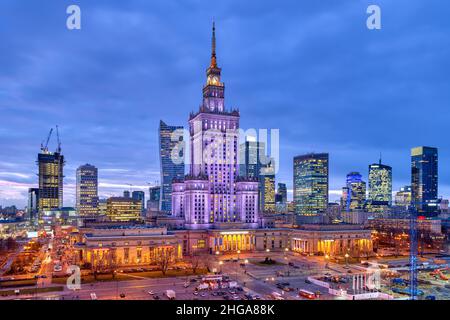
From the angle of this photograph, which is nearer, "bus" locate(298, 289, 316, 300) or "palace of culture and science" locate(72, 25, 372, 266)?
"bus" locate(298, 289, 316, 300)

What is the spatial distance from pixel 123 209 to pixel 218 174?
305 feet

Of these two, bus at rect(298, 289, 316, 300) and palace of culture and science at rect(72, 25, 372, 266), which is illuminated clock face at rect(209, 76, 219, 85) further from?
bus at rect(298, 289, 316, 300)

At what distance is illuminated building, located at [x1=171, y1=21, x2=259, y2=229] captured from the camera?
90.8 meters

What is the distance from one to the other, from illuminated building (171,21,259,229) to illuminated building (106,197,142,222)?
8042cm

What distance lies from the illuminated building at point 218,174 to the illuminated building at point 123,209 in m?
80.4

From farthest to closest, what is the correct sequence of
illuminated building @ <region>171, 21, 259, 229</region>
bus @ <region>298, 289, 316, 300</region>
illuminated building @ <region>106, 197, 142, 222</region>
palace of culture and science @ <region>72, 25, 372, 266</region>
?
illuminated building @ <region>106, 197, 142, 222</region>, illuminated building @ <region>171, 21, 259, 229</region>, palace of culture and science @ <region>72, 25, 372, 266</region>, bus @ <region>298, 289, 316, 300</region>

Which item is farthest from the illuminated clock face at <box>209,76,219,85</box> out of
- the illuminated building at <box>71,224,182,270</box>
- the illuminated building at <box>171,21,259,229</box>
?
the illuminated building at <box>71,224,182,270</box>

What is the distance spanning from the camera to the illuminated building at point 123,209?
551ft

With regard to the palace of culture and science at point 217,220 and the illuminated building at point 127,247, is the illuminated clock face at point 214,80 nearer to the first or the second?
the palace of culture and science at point 217,220

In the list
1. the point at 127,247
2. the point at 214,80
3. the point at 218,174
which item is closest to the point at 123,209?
the point at 218,174

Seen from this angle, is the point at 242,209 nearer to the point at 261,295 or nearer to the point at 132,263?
the point at 132,263

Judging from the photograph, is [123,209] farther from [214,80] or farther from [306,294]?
[306,294]

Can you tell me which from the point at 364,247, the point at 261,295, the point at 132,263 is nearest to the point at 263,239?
the point at 364,247
